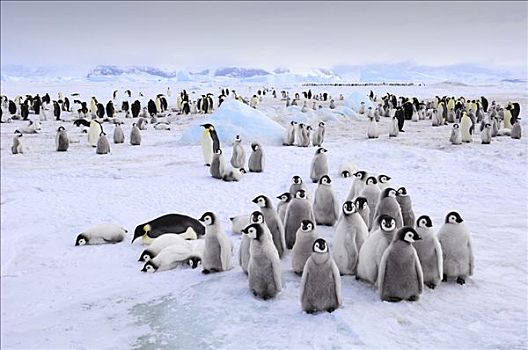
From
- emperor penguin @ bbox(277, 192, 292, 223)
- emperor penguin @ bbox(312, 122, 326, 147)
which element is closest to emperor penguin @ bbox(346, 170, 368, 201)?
emperor penguin @ bbox(277, 192, 292, 223)

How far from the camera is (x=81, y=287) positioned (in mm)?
4160

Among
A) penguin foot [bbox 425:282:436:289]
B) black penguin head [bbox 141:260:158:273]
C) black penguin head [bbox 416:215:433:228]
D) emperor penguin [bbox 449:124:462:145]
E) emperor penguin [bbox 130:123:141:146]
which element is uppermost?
emperor penguin [bbox 449:124:462:145]

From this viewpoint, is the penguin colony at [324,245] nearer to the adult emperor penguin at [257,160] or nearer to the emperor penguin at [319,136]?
the adult emperor penguin at [257,160]

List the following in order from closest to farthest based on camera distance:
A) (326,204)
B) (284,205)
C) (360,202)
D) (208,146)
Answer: (360,202), (284,205), (326,204), (208,146)

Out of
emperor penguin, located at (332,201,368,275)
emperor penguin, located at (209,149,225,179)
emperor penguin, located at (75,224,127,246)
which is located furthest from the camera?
emperor penguin, located at (209,149,225,179)

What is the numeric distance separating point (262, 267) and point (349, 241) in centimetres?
93

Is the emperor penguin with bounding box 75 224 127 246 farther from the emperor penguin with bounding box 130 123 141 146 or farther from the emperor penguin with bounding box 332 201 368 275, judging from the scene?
the emperor penguin with bounding box 130 123 141 146

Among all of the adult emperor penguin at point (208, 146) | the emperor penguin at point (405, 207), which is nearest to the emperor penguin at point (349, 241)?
the emperor penguin at point (405, 207)

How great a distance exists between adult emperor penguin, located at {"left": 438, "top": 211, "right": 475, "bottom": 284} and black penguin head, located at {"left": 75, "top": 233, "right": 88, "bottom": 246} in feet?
11.8

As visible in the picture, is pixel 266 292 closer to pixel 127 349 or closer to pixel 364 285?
pixel 364 285

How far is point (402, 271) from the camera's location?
3844mm

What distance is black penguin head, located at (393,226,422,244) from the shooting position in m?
3.81

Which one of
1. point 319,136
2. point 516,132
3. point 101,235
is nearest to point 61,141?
point 319,136

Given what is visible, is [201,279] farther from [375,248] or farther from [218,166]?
[218,166]
